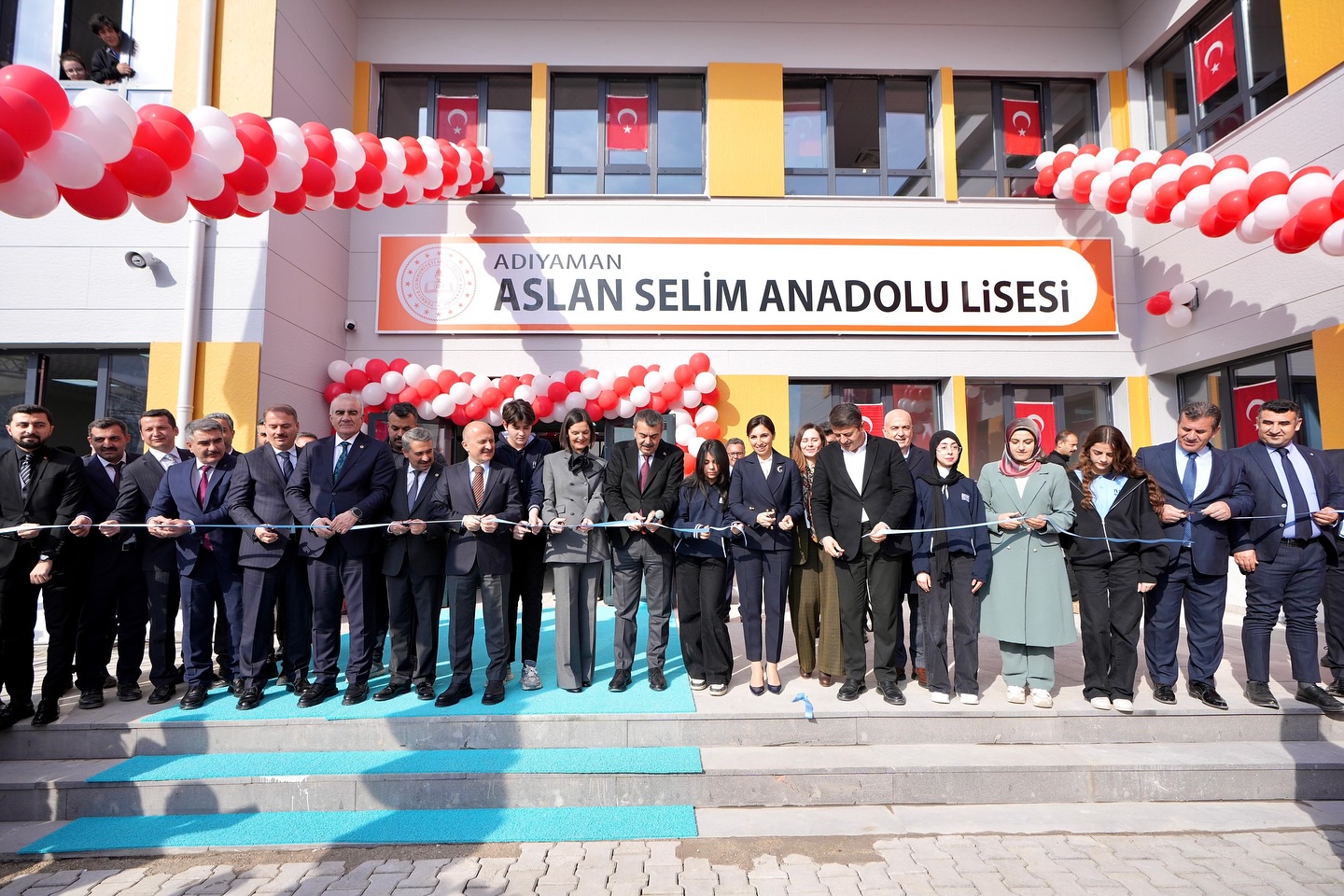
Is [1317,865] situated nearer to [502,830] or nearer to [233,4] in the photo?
[502,830]

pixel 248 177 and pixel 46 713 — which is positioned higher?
pixel 248 177

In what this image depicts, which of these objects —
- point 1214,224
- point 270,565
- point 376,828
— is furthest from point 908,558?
point 1214,224

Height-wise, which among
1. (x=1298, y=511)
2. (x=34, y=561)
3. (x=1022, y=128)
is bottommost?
(x=34, y=561)

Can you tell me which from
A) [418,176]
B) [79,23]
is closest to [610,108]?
[418,176]

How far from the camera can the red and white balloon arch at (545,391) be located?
7113 millimetres

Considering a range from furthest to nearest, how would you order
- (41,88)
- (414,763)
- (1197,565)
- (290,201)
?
1. (290,201)
2. (1197,565)
3. (414,763)
4. (41,88)

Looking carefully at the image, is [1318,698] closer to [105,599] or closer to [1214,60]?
[1214,60]

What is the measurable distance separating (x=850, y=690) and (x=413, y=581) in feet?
9.19

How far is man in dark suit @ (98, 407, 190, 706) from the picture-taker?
4.21m

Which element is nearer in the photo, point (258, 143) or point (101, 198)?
point (101, 198)

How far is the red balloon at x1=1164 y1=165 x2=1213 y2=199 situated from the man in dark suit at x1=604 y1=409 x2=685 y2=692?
523cm

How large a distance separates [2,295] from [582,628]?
21.6 ft

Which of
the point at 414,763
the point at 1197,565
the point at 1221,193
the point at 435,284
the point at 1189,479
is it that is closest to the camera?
the point at 414,763

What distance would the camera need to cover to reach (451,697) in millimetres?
4020
